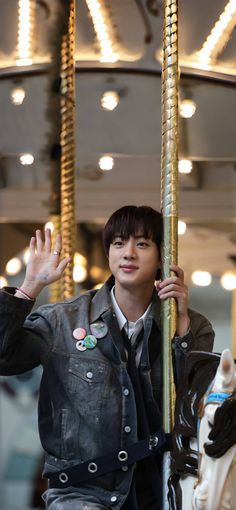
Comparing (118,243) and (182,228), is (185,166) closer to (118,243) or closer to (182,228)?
(182,228)

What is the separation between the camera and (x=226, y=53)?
14.1 feet

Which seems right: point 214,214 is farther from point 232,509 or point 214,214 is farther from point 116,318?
point 232,509

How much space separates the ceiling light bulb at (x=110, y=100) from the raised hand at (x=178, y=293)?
2.17 metres

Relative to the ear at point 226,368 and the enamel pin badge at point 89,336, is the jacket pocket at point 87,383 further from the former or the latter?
the ear at point 226,368

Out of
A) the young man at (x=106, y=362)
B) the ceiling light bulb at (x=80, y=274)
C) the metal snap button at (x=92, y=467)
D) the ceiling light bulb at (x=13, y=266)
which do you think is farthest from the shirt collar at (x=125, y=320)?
the ceiling light bulb at (x=13, y=266)

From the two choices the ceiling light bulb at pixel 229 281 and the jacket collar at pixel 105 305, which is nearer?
the jacket collar at pixel 105 305

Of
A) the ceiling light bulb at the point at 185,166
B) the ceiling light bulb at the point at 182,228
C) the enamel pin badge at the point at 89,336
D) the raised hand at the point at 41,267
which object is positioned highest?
the ceiling light bulb at the point at 185,166

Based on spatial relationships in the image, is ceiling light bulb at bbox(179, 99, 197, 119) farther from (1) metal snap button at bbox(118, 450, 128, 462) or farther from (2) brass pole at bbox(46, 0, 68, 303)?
(1) metal snap button at bbox(118, 450, 128, 462)

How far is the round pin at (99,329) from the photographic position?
293cm

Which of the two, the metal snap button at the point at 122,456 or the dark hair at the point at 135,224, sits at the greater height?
the dark hair at the point at 135,224

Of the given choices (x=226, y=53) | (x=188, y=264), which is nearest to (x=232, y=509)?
(x=226, y=53)

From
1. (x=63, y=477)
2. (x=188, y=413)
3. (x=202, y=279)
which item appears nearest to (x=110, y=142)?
(x=202, y=279)

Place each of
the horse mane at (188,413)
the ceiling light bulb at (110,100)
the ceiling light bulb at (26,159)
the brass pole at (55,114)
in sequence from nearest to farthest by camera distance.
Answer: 1. the horse mane at (188,413)
2. the brass pole at (55,114)
3. the ceiling light bulb at (110,100)
4. the ceiling light bulb at (26,159)

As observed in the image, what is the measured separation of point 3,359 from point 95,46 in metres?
1.94
